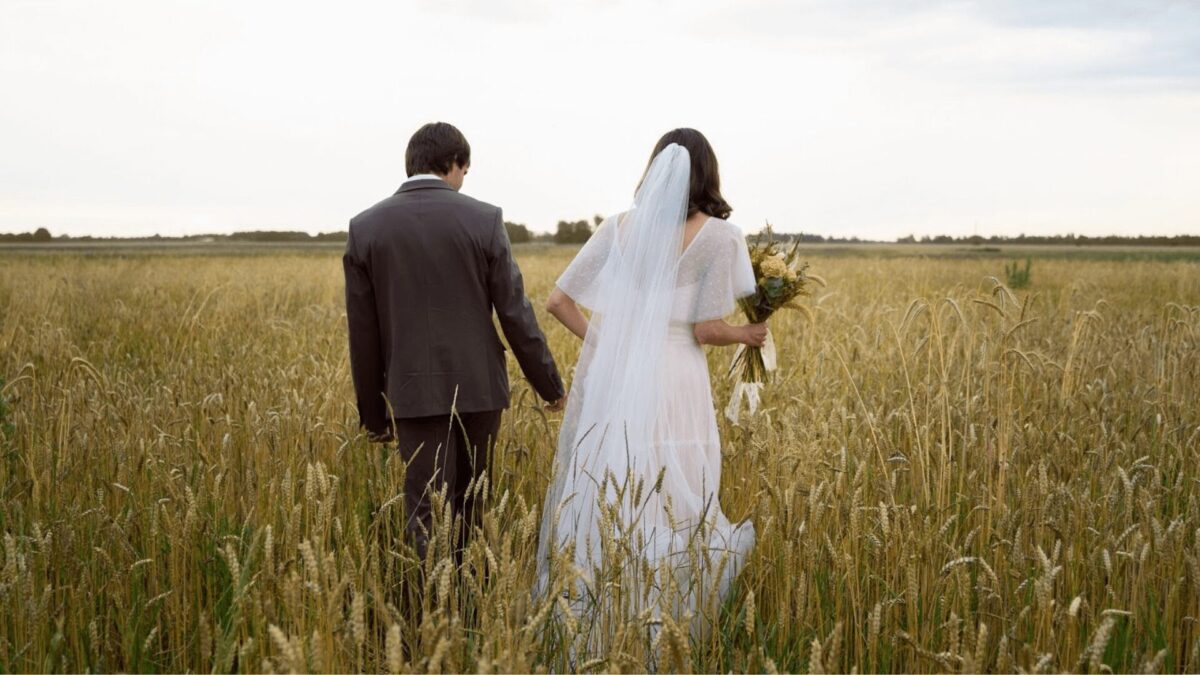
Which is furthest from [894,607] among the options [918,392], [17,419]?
[17,419]

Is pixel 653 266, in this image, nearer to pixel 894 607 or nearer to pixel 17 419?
pixel 894 607

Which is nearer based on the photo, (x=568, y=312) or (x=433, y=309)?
(x=433, y=309)

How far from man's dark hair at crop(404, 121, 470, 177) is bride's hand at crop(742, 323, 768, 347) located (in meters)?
1.37

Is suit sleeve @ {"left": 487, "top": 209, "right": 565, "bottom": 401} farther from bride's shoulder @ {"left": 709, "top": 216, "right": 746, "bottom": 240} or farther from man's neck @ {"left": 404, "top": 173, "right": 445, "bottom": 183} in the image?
bride's shoulder @ {"left": 709, "top": 216, "right": 746, "bottom": 240}

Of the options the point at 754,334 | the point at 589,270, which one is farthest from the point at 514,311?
the point at 754,334

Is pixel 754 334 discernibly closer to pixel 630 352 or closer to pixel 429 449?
pixel 630 352

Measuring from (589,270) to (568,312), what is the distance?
204 mm

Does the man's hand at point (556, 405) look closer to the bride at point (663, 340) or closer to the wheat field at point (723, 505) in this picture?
the bride at point (663, 340)

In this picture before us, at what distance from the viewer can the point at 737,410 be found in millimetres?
4414

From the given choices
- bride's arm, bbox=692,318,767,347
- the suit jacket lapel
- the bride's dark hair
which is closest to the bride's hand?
bride's arm, bbox=692,318,767,347

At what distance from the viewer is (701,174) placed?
369cm

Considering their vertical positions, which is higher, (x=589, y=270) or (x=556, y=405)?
(x=589, y=270)

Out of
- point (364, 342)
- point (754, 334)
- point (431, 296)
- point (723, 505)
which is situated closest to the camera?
point (431, 296)

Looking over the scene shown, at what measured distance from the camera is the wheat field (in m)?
2.16
